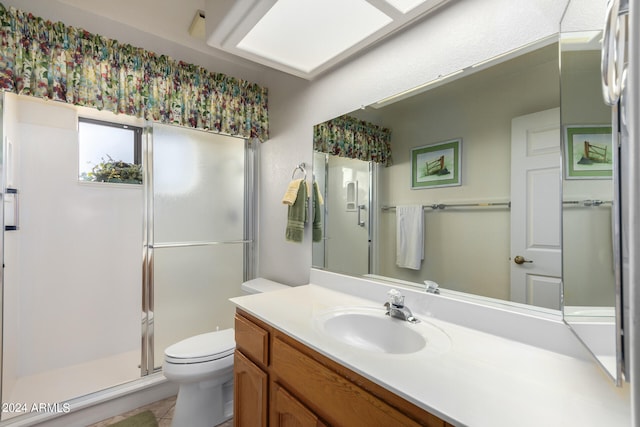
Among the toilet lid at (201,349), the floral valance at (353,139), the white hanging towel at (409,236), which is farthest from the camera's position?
the toilet lid at (201,349)

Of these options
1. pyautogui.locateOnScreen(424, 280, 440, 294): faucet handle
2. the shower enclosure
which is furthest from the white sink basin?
the shower enclosure

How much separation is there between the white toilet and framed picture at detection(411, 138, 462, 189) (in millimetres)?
1462

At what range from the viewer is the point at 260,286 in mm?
2184

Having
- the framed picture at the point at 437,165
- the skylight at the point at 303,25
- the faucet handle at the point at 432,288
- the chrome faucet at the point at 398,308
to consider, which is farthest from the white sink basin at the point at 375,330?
the skylight at the point at 303,25

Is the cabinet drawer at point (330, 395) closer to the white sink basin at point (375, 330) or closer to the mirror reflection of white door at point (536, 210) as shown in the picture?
the white sink basin at point (375, 330)

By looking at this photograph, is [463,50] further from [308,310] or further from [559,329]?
[308,310]

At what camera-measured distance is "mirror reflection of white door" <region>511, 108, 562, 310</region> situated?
0.97 metres

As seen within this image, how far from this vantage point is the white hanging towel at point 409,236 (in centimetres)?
136

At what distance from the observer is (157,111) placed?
→ 6.42ft

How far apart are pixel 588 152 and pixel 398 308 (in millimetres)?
828

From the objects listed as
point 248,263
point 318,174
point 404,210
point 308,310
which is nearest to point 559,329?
point 404,210

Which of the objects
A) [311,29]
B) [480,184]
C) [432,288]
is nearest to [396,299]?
[432,288]

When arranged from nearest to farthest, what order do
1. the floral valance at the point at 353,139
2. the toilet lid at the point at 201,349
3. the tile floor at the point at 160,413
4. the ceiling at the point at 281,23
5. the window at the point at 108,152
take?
the ceiling at the point at 281,23 → the floral valance at the point at 353,139 → the toilet lid at the point at 201,349 → the tile floor at the point at 160,413 → the window at the point at 108,152

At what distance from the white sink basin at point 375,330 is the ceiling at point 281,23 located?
1.27 meters
